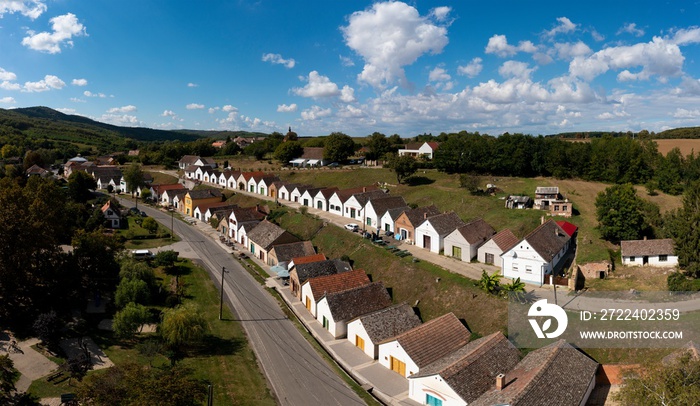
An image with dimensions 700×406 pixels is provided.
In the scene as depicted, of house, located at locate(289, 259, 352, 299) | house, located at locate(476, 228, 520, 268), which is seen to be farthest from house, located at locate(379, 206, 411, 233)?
house, located at locate(476, 228, 520, 268)

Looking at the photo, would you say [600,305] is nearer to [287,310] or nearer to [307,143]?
[287,310]

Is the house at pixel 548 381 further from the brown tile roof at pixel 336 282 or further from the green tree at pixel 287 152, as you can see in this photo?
the green tree at pixel 287 152

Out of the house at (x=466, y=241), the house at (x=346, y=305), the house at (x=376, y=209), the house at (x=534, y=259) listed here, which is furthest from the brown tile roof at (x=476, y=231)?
the house at (x=376, y=209)

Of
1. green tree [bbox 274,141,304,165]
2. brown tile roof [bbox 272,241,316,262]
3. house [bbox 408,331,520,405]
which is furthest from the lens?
green tree [bbox 274,141,304,165]

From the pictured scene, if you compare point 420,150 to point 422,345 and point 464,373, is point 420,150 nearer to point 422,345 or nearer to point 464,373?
point 422,345

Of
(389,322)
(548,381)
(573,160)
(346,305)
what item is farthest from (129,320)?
(573,160)

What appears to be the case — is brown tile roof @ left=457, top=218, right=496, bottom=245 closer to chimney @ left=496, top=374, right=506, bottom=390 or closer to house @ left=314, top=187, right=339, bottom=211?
chimney @ left=496, top=374, right=506, bottom=390

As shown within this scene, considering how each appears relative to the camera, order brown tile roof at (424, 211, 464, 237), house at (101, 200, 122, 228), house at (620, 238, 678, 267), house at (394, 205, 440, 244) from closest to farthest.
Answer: house at (620, 238, 678, 267) → brown tile roof at (424, 211, 464, 237) → house at (394, 205, 440, 244) → house at (101, 200, 122, 228)
